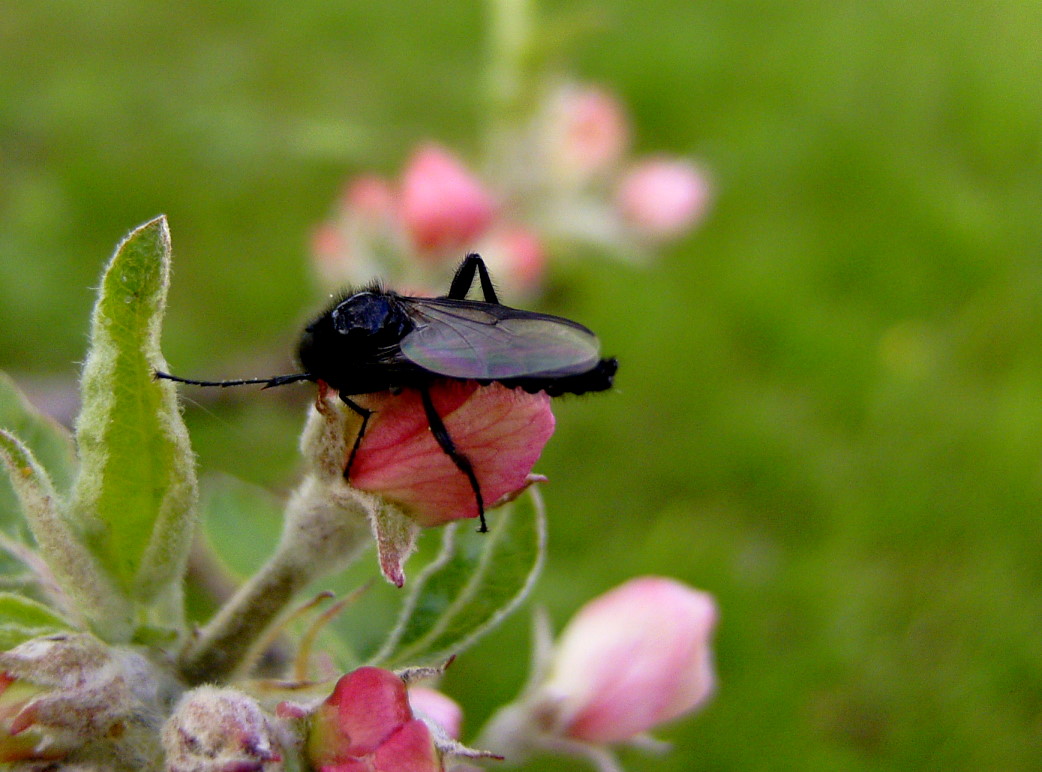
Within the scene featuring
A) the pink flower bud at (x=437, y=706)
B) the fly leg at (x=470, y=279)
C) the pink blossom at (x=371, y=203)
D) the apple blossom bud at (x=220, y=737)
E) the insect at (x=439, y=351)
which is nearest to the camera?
the apple blossom bud at (x=220, y=737)

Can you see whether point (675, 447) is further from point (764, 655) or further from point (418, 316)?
point (418, 316)

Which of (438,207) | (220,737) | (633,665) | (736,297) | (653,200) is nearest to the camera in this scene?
(220,737)

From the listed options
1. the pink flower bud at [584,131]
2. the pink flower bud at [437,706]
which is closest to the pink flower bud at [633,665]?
the pink flower bud at [437,706]

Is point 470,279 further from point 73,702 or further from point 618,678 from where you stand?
point 73,702

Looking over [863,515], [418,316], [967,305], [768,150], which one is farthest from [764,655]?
[768,150]

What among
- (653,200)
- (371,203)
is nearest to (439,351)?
(371,203)

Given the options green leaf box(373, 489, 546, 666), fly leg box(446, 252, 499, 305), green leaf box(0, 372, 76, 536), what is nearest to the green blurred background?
green leaf box(0, 372, 76, 536)

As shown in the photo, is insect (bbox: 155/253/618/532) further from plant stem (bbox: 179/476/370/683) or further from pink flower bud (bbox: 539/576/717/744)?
pink flower bud (bbox: 539/576/717/744)

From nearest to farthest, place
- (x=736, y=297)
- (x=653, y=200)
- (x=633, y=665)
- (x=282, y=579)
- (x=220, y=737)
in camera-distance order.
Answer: (x=220, y=737)
(x=282, y=579)
(x=633, y=665)
(x=653, y=200)
(x=736, y=297)

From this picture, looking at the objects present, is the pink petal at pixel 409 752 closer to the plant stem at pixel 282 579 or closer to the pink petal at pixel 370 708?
the pink petal at pixel 370 708
